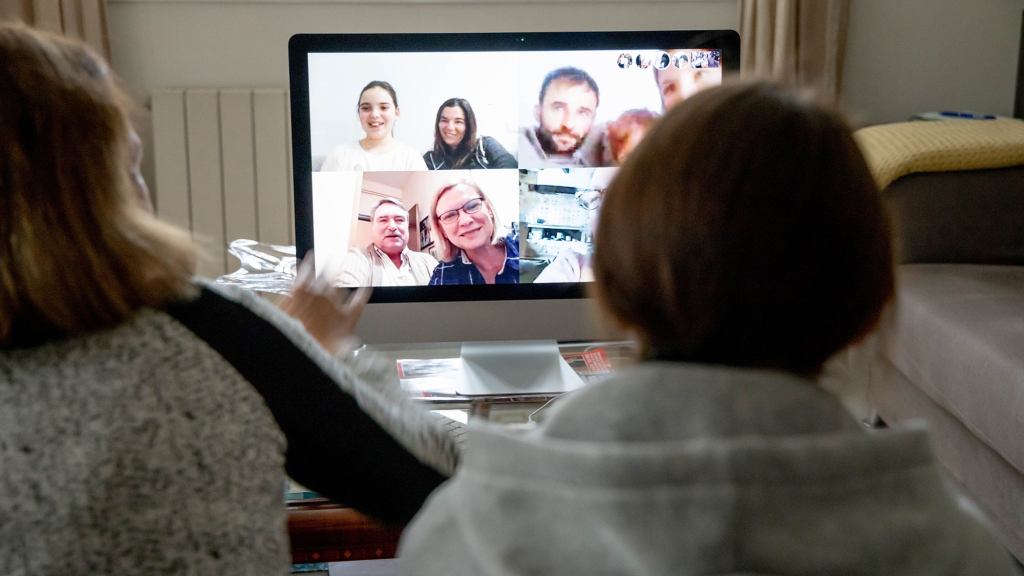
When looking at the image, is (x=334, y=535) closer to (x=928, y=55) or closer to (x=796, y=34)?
(x=796, y=34)

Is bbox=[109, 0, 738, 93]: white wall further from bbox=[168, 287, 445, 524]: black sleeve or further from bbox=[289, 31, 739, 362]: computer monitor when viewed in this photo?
bbox=[168, 287, 445, 524]: black sleeve

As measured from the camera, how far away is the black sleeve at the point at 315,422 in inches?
32.0

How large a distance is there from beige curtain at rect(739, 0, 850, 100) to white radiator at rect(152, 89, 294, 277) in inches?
50.2

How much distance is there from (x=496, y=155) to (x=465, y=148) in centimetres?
4

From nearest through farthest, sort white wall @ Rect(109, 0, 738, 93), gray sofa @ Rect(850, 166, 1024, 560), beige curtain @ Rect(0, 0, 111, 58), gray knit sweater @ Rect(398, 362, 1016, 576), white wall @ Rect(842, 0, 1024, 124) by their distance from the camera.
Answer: gray knit sweater @ Rect(398, 362, 1016, 576)
gray sofa @ Rect(850, 166, 1024, 560)
beige curtain @ Rect(0, 0, 111, 58)
white wall @ Rect(109, 0, 738, 93)
white wall @ Rect(842, 0, 1024, 124)

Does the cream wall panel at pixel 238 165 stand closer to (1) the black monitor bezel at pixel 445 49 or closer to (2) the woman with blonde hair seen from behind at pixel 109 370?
(1) the black monitor bezel at pixel 445 49

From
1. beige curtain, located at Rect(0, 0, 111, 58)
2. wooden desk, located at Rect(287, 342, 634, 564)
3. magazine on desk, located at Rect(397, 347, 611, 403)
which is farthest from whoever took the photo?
beige curtain, located at Rect(0, 0, 111, 58)

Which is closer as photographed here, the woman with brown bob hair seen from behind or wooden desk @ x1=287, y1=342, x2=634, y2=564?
the woman with brown bob hair seen from behind

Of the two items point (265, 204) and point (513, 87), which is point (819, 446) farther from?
point (265, 204)

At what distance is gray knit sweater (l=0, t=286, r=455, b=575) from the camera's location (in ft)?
2.41

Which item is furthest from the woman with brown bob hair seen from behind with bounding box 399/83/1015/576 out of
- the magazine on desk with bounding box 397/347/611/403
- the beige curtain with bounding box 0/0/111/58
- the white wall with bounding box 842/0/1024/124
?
the white wall with bounding box 842/0/1024/124

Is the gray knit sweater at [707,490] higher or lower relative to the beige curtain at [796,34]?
lower

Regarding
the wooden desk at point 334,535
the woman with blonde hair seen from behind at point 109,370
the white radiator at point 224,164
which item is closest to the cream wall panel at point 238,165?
the white radiator at point 224,164

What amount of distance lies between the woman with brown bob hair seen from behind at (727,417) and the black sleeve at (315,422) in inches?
9.7
